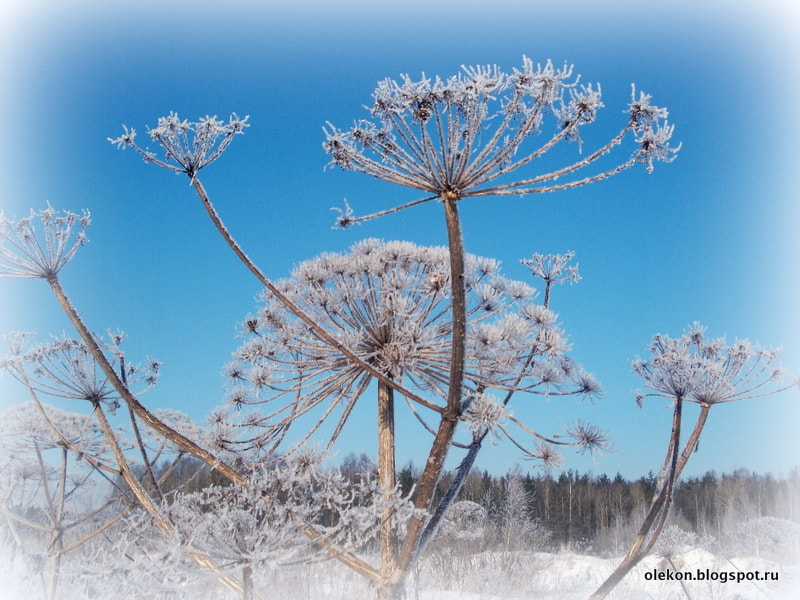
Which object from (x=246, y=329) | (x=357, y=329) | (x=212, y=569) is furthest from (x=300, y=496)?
(x=246, y=329)

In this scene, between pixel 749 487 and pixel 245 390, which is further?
pixel 749 487

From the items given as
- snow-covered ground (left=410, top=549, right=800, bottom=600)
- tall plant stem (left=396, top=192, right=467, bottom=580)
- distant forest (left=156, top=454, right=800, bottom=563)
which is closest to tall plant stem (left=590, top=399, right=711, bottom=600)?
snow-covered ground (left=410, top=549, right=800, bottom=600)

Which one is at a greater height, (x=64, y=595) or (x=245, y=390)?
(x=245, y=390)

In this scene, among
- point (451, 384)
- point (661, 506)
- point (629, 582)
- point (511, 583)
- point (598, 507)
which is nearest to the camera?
point (451, 384)

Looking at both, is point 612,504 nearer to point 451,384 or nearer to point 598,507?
point 598,507

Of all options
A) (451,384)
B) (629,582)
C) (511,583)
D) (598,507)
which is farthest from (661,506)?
(598,507)

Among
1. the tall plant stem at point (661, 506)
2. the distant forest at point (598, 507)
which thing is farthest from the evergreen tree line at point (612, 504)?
the tall plant stem at point (661, 506)

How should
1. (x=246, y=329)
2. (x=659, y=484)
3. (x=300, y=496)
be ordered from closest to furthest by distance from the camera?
(x=300, y=496) → (x=659, y=484) → (x=246, y=329)

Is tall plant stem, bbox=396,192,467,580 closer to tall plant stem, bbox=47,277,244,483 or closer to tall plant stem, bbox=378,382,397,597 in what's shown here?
tall plant stem, bbox=378,382,397,597

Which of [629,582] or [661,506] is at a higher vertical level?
[661,506]

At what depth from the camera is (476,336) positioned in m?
7.90

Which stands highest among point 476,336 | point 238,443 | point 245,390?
point 476,336

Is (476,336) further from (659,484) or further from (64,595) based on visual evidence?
(64,595)

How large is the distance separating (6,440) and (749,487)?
79726 millimetres
